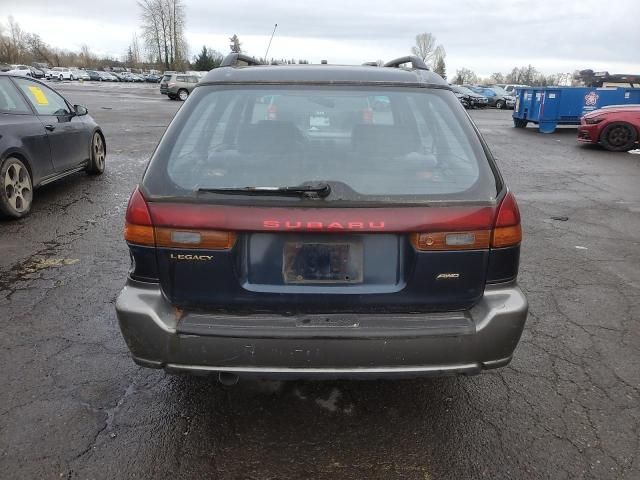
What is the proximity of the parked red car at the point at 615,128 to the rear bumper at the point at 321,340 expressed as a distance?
13181mm

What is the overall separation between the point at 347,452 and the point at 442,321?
2.54 feet

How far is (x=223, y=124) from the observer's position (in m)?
2.57

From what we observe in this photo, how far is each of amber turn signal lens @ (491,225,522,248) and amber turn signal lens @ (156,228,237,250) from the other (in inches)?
43.8

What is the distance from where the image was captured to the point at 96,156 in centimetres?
811

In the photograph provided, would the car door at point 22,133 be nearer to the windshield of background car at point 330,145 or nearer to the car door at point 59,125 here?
the car door at point 59,125

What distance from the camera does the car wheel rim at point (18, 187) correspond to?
5640 millimetres

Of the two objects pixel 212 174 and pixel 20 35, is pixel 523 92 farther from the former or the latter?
pixel 20 35

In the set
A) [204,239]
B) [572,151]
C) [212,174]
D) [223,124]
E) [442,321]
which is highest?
[223,124]

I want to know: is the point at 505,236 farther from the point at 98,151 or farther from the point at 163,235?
the point at 98,151

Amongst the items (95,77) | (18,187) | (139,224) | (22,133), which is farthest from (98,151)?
(95,77)

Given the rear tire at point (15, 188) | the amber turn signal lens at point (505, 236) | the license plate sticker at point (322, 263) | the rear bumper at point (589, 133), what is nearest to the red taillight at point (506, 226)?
the amber turn signal lens at point (505, 236)

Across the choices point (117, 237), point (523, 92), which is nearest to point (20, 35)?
point (523, 92)

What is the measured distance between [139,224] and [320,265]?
0.80 metres

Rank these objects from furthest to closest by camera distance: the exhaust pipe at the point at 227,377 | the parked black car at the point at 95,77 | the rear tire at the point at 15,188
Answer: the parked black car at the point at 95,77
the rear tire at the point at 15,188
the exhaust pipe at the point at 227,377
